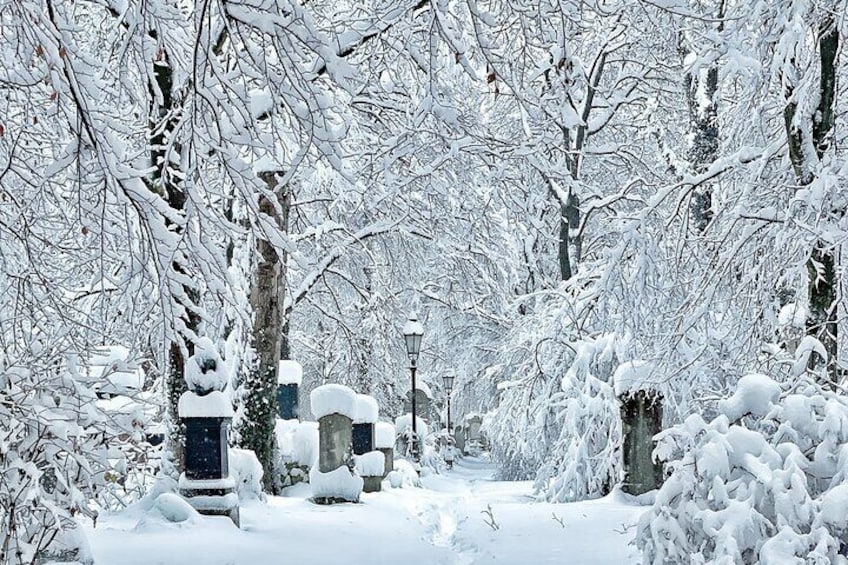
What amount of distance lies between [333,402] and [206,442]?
4.08 m

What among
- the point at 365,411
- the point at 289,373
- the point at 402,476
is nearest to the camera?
the point at 365,411

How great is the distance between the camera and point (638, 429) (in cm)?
1083

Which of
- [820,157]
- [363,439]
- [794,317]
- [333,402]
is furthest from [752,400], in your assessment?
[363,439]

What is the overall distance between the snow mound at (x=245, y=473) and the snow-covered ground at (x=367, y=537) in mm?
194

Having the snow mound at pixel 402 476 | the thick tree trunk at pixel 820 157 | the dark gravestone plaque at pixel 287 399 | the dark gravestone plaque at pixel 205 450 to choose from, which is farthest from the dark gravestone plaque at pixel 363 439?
the thick tree trunk at pixel 820 157

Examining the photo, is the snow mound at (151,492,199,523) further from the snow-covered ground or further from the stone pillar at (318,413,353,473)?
the stone pillar at (318,413,353,473)

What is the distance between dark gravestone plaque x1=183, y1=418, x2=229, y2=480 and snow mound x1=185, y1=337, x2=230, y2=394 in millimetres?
336

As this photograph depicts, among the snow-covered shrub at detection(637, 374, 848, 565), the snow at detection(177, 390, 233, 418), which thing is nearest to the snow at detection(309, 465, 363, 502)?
the snow at detection(177, 390, 233, 418)

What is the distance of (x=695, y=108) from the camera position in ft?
46.1

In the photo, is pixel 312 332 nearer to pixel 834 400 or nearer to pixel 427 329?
pixel 427 329

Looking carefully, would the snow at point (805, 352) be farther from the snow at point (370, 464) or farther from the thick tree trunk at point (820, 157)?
the snow at point (370, 464)

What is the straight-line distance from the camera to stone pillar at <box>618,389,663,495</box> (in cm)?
1062

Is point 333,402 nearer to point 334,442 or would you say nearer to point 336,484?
point 334,442

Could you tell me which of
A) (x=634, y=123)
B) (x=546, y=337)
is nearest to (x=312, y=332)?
(x=634, y=123)
